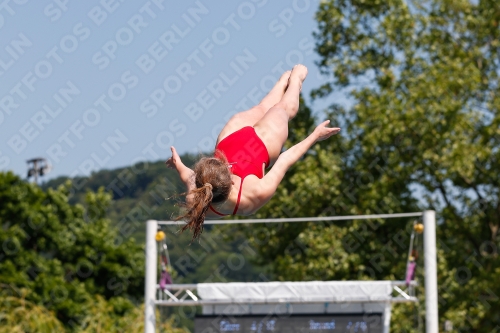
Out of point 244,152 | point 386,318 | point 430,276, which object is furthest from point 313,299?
point 244,152

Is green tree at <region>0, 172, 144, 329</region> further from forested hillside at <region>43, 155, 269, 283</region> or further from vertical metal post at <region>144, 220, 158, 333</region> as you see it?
vertical metal post at <region>144, 220, 158, 333</region>

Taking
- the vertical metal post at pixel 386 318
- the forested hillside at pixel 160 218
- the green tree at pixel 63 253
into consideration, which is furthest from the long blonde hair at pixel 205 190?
the forested hillside at pixel 160 218

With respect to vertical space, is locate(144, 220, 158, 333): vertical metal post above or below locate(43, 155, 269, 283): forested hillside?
below

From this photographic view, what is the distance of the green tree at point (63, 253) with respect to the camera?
25031mm

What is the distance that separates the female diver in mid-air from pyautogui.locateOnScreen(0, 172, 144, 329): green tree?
1909 centimetres

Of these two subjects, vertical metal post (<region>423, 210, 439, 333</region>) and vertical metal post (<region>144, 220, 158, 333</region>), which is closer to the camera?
vertical metal post (<region>423, 210, 439, 333</region>)

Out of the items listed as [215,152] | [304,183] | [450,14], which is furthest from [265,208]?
[215,152]

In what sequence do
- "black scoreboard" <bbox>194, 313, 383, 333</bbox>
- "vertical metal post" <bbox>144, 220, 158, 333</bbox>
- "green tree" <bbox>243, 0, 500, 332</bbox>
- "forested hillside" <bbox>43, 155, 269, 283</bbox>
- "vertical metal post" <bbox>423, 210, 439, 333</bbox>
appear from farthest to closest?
"forested hillside" <bbox>43, 155, 269, 283</bbox>
"green tree" <bbox>243, 0, 500, 332</bbox>
"vertical metal post" <bbox>144, 220, 158, 333</bbox>
"vertical metal post" <bbox>423, 210, 439, 333</bbox>
"black scoreboard" <bbox>194, 313, 383, 333</bbox>

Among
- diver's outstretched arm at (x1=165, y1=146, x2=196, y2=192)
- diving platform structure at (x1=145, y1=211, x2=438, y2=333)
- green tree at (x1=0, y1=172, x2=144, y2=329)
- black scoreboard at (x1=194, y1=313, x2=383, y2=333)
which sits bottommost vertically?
black scoreboard at (x1=194, y1=313, x2=383, y2=333)

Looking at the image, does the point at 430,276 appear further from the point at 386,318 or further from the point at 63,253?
the point at 63,253

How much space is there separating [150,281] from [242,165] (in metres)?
5.38

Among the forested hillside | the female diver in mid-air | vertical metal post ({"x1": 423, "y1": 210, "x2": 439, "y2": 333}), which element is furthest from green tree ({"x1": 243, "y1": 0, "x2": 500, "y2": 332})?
the forested hillside

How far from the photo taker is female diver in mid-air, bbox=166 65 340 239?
212 inches

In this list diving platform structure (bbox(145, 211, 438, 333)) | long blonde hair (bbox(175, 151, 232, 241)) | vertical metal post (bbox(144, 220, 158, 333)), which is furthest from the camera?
vertical metal post (bbox(144, 220, 158, 333))
